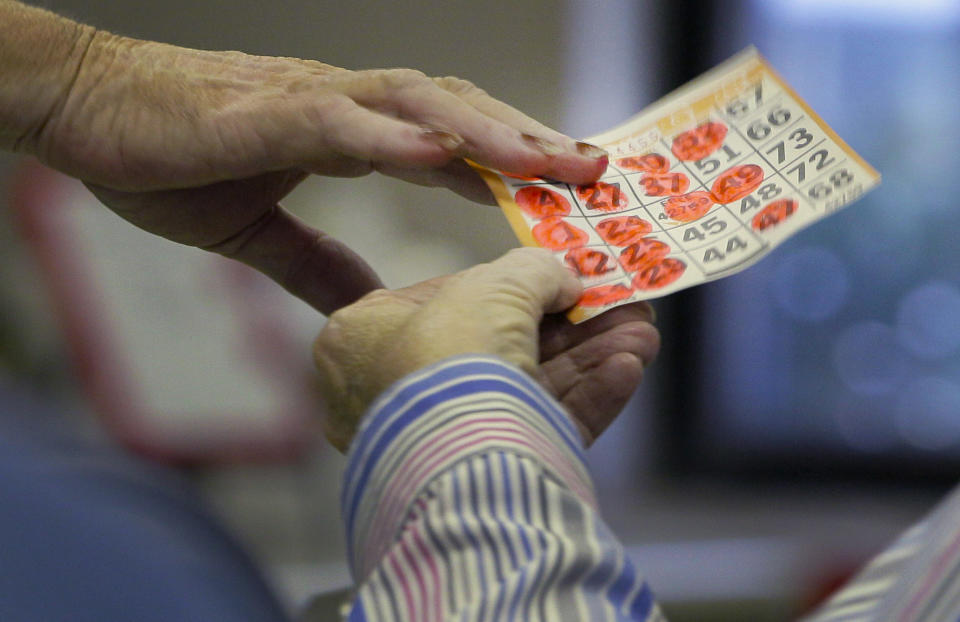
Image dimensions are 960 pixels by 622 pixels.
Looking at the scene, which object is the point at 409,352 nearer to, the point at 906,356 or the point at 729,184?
the point at 729,184

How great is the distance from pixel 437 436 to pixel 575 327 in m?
0.17

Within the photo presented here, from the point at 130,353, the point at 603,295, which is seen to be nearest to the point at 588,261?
the point at 603,295

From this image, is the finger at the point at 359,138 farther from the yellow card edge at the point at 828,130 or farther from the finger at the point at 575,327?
the yellow card edge at the point at 828,130

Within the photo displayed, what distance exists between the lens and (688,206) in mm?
556

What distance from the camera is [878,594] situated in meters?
0.57

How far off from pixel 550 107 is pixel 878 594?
0.37 meters

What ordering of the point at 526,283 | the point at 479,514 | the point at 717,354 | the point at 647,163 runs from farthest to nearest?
the point at 717,354 < the point at 647,163 < the point at 526,283 < the point at 479,514

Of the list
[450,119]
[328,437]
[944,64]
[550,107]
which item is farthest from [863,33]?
[328,437]

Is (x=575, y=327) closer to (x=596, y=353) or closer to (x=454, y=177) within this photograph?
(x=596, y=353)

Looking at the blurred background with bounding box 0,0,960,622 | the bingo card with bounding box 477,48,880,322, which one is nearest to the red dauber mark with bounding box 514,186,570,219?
the bingo card with bounding box 477,48,880,322

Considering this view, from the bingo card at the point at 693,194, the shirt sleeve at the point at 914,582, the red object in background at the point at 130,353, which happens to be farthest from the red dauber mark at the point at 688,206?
the red object in background at the point at 130,353

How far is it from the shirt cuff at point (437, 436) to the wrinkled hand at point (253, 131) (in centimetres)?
17

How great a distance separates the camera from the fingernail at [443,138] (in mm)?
534

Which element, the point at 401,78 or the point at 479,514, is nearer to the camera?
the point at 479,514
